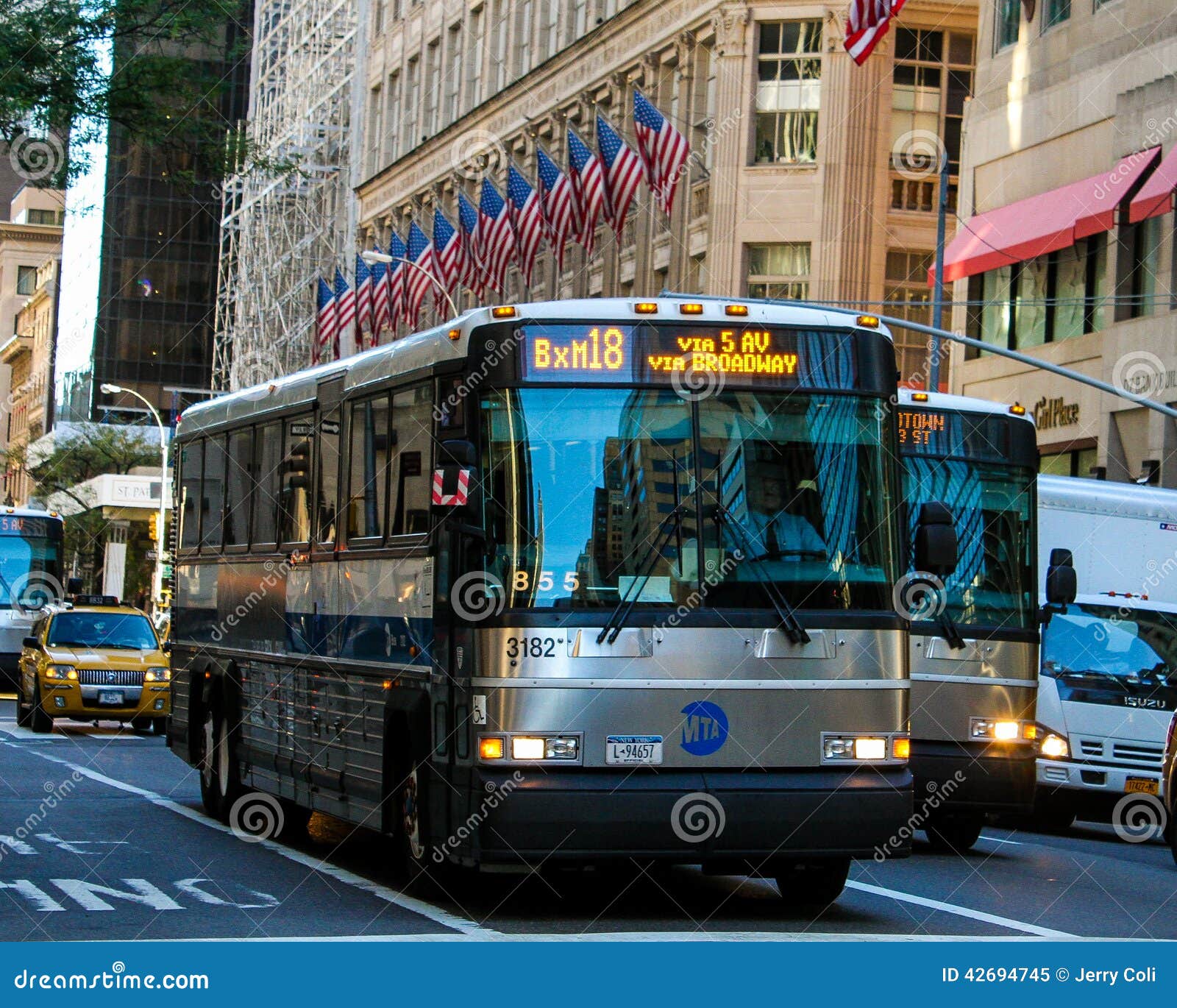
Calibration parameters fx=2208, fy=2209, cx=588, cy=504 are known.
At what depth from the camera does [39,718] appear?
29250mm

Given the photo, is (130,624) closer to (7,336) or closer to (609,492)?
(609,492)

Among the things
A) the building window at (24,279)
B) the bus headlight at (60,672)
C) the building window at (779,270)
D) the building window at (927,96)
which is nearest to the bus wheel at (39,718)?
the bus headlight at (60,672)

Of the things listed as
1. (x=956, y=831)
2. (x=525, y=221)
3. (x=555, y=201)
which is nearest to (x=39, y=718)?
(x=956, y=831)

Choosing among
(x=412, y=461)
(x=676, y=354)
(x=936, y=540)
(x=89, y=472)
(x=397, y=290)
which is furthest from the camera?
(x=89, y=472)

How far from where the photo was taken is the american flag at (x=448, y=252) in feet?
149

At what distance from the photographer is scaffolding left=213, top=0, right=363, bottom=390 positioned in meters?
77.8

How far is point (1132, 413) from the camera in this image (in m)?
38.4

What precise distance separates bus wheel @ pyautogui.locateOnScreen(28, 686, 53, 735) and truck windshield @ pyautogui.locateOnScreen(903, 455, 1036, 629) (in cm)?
1563

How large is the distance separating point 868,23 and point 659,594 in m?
26.6

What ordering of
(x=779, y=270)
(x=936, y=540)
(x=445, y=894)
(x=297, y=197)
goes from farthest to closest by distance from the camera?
(x=297, y=197) → (x=779, y=270) → (x=445, y=894) → (x=936, y=540)

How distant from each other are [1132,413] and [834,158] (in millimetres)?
11900

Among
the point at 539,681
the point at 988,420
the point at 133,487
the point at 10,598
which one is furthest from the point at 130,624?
the point at 133,487

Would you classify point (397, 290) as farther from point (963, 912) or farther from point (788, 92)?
point (963, 912)

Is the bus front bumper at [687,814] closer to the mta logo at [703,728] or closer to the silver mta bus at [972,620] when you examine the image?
the mta logo at [703,728]
